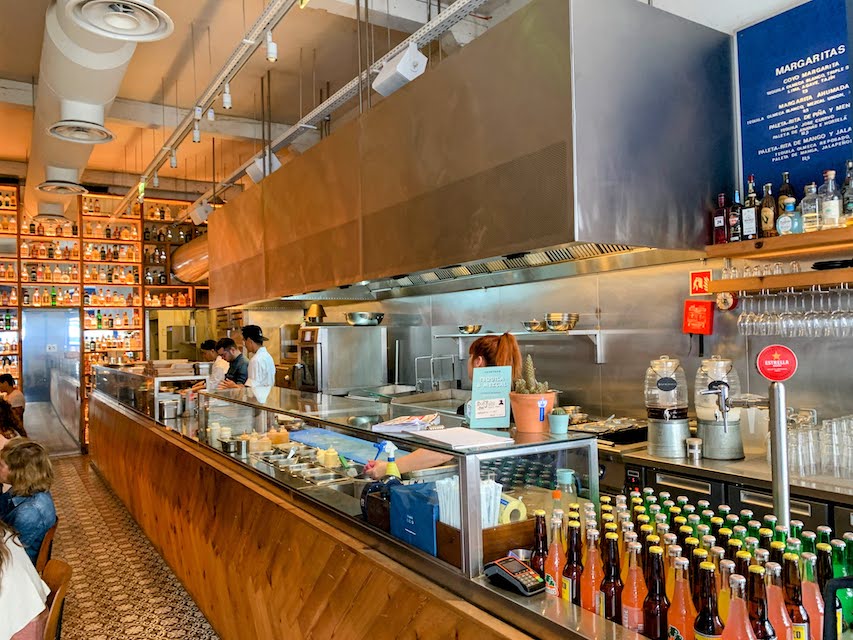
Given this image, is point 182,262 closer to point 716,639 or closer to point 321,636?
point 321,636

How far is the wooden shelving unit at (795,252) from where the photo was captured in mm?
3102

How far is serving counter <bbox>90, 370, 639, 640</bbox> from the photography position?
172 cm

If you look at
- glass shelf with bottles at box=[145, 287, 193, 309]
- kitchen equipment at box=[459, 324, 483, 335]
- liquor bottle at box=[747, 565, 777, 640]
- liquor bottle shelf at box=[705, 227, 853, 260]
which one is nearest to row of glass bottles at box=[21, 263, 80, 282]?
glass shelf with bottles at box=[145, 287, 193, 309]

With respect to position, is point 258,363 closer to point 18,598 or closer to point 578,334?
point 578,334

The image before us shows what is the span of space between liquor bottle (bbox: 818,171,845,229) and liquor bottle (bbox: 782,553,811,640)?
2.35 meters

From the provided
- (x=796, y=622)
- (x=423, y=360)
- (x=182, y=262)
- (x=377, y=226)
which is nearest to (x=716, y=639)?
(x=796, y=622)

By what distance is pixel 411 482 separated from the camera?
2.13 m

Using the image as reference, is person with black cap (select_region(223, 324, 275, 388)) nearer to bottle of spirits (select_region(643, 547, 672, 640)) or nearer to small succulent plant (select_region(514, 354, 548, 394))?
small succulent plant (select_region(514, 354, 548, 394))

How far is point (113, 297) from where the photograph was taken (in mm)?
9945

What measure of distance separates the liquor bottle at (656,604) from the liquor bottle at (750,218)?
237cm

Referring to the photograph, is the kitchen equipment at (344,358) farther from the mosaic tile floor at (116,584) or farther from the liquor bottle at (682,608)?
the liquor bottle at (682,608)

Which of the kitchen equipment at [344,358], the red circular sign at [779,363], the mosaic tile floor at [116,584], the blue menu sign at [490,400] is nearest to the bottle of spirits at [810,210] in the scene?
the red circular sign at [779,363]

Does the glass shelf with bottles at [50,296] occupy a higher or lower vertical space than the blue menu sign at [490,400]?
higher

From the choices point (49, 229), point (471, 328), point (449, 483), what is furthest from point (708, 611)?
point (49, 229)
